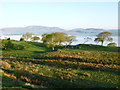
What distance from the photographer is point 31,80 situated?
1480 centimetres

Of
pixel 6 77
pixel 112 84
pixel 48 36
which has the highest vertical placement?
pixel 48 36

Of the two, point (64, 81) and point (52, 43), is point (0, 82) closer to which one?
point (64, 81)

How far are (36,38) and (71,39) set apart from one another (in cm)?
4305

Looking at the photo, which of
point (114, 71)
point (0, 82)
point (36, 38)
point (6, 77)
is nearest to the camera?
point (0, 82)

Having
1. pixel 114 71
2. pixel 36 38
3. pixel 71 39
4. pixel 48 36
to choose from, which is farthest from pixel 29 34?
pixel 114 71

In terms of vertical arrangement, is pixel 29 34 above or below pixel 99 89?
above

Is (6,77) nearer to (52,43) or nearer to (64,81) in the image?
(64,81)

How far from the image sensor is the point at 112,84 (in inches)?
605

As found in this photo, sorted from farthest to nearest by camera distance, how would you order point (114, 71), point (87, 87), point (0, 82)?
1. point (114, 71)
2. point (87, 87)
3. point (0, 82)

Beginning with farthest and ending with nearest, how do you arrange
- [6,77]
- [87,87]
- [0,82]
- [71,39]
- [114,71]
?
1. [71,39]
2. [114,71]
3. [6,77]
4. [87,87]
5. [0,82]

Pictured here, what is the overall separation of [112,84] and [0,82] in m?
11.0

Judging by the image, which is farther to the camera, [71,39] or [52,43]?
[71,39]

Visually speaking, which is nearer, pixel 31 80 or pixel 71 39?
pixel 31 80

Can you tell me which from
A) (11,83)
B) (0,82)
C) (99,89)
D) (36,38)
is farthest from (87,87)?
(36,38)
